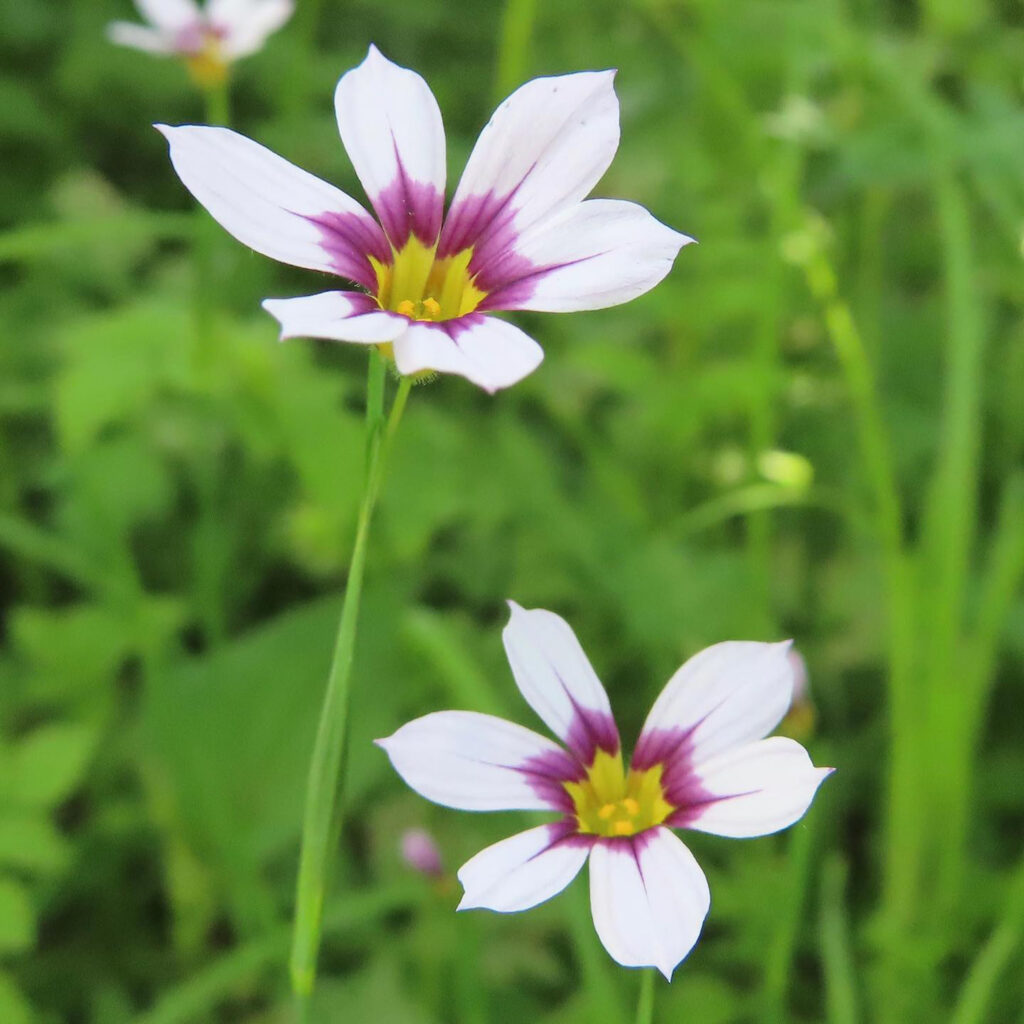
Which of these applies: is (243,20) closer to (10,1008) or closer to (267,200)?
(267,200)

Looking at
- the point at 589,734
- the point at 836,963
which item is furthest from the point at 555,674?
the point at 836,963

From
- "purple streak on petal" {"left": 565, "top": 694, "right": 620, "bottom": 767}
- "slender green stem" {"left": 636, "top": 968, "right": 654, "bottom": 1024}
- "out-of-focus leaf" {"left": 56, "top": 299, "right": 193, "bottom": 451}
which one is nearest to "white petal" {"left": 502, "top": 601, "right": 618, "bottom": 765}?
"purple streak on petal" {"left": 565, "top": 694, "right": 620, "bottom": 767}

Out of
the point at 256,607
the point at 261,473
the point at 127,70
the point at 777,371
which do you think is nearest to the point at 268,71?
the point at 127,70

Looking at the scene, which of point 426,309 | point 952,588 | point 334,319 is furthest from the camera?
point 952,588

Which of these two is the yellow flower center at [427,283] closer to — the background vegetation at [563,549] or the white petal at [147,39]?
the background vegetation at [563,549]

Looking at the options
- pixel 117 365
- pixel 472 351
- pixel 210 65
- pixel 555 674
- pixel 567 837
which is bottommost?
pixel 567 837

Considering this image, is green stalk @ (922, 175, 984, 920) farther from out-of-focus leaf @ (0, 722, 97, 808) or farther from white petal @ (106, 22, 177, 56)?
white petal @ (106, 22, 177, 56)

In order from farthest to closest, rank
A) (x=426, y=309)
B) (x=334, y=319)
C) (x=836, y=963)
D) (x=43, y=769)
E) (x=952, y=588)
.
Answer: (x=952, y=588) < (x=43, y=769) < (x=836, y=963) < (x=426, y=309) < (x=334, y=319)

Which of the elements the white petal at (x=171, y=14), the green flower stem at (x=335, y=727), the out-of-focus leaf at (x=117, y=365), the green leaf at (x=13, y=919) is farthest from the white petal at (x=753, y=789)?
the white petal at (x=171, y=14)
